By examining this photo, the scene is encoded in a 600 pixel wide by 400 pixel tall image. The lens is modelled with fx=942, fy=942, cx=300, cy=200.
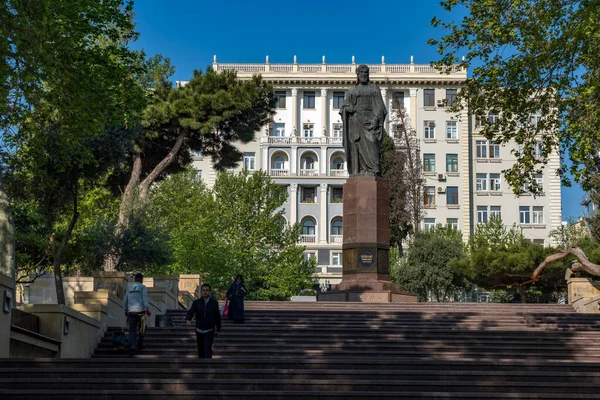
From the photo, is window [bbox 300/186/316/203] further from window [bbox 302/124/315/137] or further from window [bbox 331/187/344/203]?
window [bbox 302/124/315/137]

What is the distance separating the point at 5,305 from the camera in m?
14.2

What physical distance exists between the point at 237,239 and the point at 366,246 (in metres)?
27.3

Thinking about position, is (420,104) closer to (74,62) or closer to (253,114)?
(253,114)

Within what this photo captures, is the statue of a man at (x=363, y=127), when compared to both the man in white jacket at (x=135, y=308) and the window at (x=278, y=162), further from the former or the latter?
the window at (x=278, y=162)

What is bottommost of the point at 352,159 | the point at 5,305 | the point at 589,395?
the point at 589,395

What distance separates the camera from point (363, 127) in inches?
1098

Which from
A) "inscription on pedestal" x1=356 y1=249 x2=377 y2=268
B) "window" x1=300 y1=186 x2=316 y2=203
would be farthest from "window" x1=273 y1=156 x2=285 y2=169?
"inscription on pedestal" x1=356 y1=249 x2=377 y2=268

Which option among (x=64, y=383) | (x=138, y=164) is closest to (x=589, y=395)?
(x=64, y=383)

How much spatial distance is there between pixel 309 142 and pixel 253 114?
42762 millimetres

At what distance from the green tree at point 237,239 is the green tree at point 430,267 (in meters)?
5.93

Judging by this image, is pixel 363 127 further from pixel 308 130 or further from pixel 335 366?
pixel 308 130

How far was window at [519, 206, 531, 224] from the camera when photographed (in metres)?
79.0

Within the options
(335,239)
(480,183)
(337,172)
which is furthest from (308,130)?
(480,183)

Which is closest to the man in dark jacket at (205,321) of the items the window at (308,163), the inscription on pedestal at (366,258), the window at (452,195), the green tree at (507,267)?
the inscription on pedestal at (366,258)
